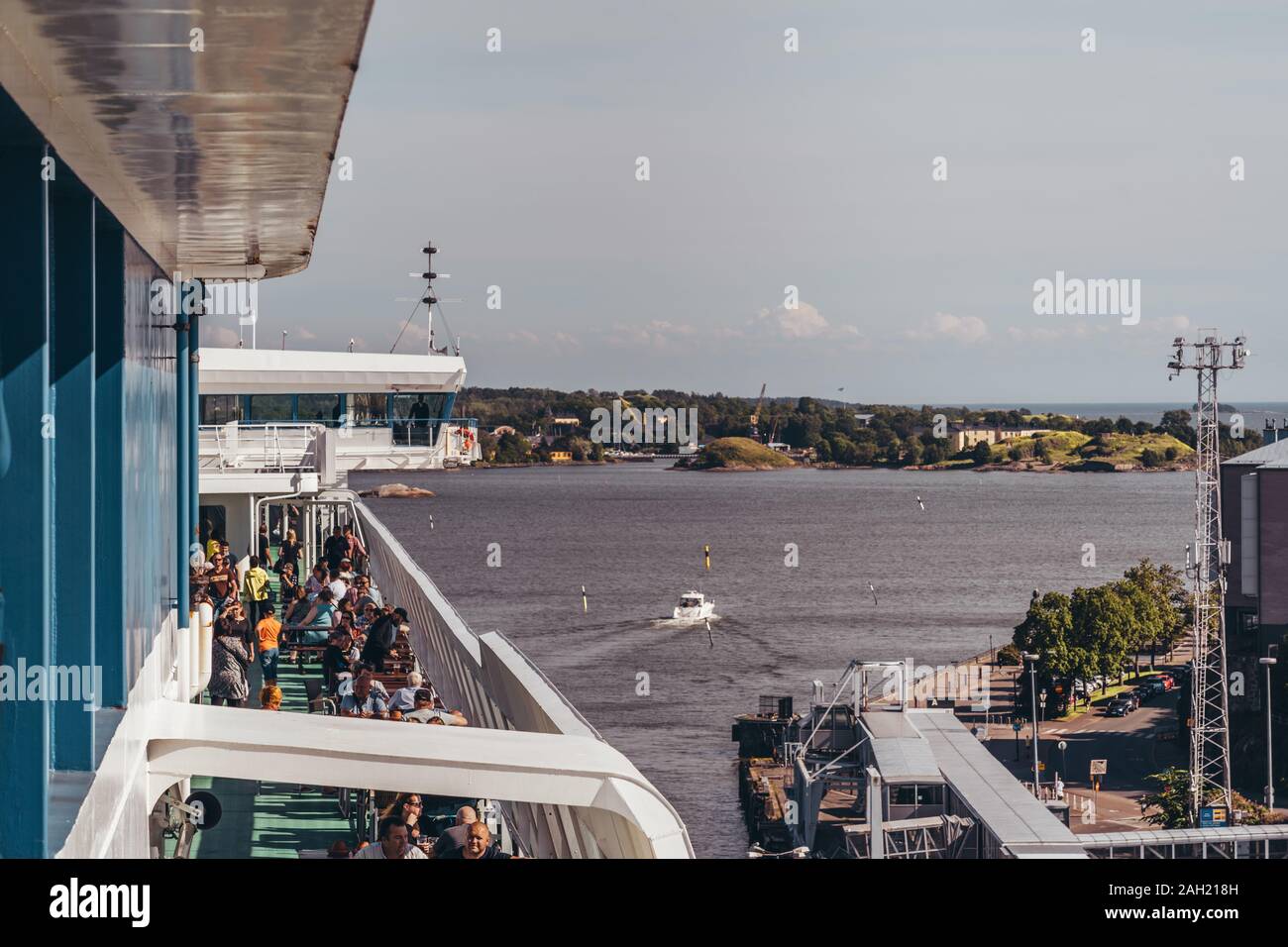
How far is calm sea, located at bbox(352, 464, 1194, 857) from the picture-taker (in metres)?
70.4

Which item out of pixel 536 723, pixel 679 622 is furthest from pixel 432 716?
pixel 679 622

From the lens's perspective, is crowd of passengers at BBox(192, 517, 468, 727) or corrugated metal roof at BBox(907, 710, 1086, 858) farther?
corrugated metal roof at BBox(907, 710, 1086, 858)

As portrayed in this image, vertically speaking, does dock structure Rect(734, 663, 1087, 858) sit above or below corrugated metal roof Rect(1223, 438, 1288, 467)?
below

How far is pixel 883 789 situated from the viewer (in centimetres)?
3997

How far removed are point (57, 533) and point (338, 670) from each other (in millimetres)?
6037

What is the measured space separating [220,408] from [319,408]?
2.25 meters

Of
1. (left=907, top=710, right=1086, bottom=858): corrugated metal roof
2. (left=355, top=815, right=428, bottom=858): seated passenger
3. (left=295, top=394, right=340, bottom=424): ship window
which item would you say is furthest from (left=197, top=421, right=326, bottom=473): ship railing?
(left=355, top=815, right=428, bottom=858): seated passenger

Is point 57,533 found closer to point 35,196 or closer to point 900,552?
point 35,196

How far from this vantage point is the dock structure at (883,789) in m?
Answer: 31.9

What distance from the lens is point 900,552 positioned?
146m

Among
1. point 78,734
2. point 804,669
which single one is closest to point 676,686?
point 804,669

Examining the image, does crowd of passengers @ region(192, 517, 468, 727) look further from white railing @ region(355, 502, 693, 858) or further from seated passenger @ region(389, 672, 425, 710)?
white railing @ region(355, 502, 693, 858)

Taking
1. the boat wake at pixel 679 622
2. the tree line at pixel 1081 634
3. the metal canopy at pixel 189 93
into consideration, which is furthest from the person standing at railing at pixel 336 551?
the boat wake at pixel 679 622

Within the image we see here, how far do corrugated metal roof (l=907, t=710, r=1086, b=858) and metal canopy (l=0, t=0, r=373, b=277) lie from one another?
46.1ft
